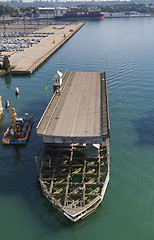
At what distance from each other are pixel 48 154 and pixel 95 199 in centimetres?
1389

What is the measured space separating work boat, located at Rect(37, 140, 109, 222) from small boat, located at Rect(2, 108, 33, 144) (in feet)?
28.4

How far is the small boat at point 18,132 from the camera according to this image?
52.1 m

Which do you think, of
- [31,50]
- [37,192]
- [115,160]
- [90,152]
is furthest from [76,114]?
[31,50]

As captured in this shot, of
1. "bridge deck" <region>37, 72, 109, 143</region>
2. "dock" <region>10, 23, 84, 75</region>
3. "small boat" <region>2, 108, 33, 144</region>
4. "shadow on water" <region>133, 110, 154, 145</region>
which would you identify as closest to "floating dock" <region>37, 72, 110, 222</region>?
"bridge deck" <region>37, 72, 109, 143</region>

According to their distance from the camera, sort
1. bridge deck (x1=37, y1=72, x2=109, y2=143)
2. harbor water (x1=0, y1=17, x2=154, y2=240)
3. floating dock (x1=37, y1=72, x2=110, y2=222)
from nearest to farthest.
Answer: harbor water (x1=0, y1=17, x2=154, y2=240)
floating dock (x1=37, y1=72, x2=110, y2=222)
bridge deck (x1=37, y1=72, x2=109, y2=143)

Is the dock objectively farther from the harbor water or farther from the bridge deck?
the bridge deck

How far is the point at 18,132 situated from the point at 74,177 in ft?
64.2

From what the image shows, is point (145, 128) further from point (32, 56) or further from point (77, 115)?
point (32, 56)

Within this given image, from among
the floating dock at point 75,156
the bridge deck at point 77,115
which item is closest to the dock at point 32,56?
the bridge deck at point 77,115

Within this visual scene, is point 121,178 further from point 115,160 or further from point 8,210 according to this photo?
point 8,210

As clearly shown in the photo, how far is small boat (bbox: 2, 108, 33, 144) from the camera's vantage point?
52.1m

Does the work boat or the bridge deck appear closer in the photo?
the work boat

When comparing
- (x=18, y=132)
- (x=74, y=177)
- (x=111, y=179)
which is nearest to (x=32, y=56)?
(x=18, y=132)

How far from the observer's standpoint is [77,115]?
47094mm
